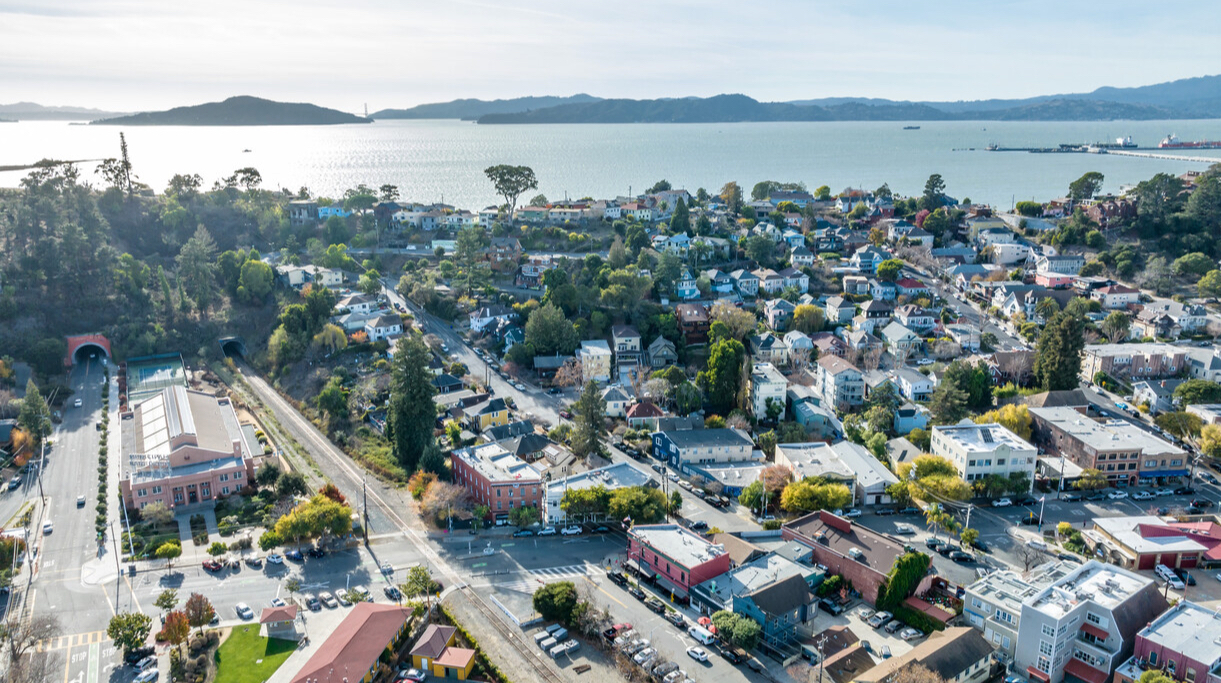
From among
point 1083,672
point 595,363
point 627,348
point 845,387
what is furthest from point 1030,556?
point 627,348

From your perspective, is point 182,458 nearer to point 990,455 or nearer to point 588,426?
point 588,426

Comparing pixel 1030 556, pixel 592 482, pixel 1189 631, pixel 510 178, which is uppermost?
pixel 510 178

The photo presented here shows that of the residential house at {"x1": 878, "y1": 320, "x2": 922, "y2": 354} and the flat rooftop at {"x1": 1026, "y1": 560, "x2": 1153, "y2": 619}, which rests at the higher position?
the residential house at {"x1": 878, "y1": 320, "x2": 922, "y2": 354}

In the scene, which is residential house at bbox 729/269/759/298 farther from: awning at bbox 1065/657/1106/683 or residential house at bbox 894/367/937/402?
awning at bbox 1065/657/1106/683

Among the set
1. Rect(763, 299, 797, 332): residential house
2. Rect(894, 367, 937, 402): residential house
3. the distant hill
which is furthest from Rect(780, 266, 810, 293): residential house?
the distant hill

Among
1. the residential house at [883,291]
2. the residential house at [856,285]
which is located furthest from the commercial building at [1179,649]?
the residential house at [856,285]

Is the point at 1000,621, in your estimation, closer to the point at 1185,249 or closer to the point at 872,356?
the point at 872,356

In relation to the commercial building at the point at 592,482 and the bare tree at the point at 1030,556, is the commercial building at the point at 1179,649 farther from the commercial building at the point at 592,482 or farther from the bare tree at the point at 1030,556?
the commercial building at the point at 592,482
